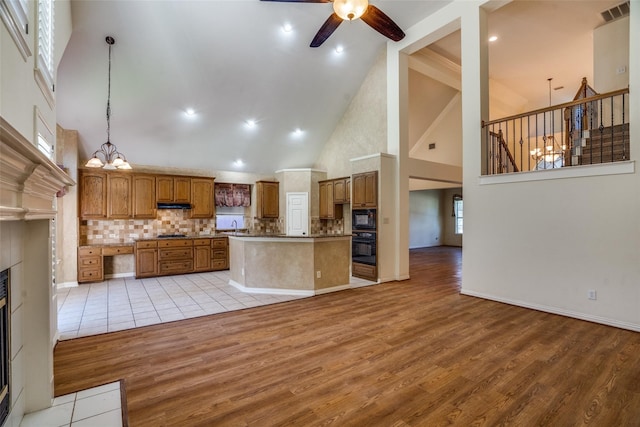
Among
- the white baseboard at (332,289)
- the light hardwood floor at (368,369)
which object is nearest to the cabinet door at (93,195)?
the light hardwood floor at (368,369)

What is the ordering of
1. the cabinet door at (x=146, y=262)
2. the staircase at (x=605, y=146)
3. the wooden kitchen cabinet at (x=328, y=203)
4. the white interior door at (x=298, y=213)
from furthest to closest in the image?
the white interior door at (x=298, y=213), the wooden kitchen cabinet at (x=328, y=203), the cabinet door at (x=146, y=262), the staircase at (x=605, y=146)

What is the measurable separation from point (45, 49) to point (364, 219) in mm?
5156

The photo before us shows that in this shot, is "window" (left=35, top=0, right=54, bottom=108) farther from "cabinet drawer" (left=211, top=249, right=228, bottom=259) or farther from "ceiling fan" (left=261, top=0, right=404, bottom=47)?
"cabinet drawer" (left=211, top=249, right=228, bottom=259)

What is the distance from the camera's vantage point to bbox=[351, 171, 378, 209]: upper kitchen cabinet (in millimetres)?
5945

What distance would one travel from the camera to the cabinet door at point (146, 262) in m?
6.34

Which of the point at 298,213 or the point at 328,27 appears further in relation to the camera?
the point at 298,213

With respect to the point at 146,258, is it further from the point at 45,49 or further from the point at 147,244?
the point at 45,49

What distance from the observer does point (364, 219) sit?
6.20m

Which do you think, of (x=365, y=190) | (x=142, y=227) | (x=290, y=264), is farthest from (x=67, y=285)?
(x=365, y=190)

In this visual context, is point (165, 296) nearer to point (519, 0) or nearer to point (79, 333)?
point (79, 333)

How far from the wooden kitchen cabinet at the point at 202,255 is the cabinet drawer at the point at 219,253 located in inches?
3.8

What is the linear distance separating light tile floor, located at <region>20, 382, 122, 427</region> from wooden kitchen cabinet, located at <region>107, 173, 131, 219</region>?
509 cm

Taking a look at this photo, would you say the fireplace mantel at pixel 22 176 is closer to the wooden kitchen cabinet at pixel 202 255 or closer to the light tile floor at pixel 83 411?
the light tile floor at pixel 83 411

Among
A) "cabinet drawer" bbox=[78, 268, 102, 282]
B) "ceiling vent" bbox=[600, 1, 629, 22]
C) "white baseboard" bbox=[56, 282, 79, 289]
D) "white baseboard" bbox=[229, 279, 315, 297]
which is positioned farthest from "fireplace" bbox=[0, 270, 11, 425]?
"ceiling vent" bbox=[600, 1, 629, 22]
